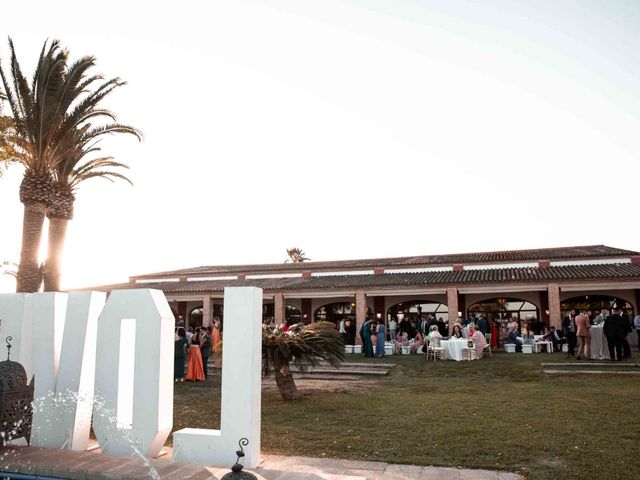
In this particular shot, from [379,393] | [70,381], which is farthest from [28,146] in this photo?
[379,393]

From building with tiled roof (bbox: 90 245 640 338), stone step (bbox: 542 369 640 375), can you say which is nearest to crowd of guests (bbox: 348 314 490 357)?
building with tiled roof (bbox: 90 245 640 338)

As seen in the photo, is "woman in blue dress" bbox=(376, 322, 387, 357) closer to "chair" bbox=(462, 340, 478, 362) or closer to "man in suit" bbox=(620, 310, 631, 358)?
"chair" bbox=(462, 340, 478, 362)

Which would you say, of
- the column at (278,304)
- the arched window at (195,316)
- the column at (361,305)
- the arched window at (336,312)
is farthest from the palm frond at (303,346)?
the arched window at (195,316)

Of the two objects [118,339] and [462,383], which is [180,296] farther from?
[118,339]

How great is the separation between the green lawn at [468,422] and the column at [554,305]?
10259 millimetres

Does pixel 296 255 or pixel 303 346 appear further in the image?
pixel 296 255

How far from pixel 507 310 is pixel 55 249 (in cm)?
1961

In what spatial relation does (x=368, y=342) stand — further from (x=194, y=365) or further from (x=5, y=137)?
(x=5, y=137)

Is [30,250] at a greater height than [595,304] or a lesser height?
greater

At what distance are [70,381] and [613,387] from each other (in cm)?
955

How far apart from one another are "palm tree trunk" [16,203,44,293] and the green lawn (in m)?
4.65

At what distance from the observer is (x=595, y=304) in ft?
74.3

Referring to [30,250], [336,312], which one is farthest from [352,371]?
[336,312]

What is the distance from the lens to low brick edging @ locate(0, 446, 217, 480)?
4062 millimetres
